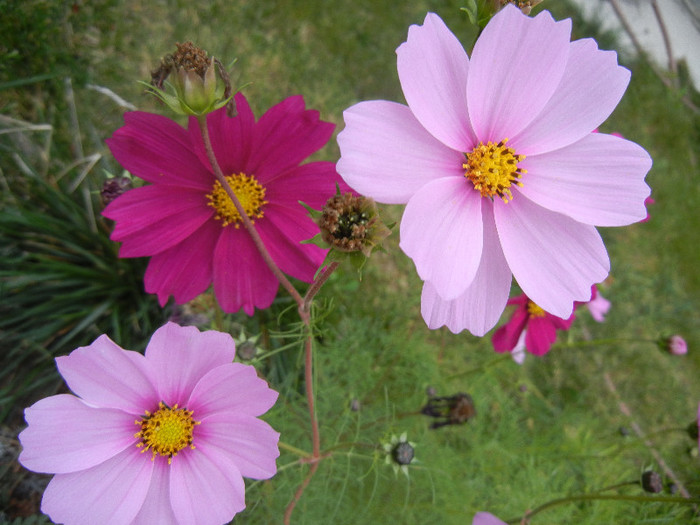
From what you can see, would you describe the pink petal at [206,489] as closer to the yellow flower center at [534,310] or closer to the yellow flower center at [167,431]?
the yellow flower center at [167,431]

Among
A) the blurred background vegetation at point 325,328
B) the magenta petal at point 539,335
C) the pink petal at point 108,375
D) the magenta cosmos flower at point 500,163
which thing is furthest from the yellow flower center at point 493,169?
the magenta petal at point 539,335

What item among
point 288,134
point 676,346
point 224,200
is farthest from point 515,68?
point 676,346

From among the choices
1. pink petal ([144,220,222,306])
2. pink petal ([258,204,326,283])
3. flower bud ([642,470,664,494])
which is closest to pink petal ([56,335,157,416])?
pink petal ([144,220,222,306])

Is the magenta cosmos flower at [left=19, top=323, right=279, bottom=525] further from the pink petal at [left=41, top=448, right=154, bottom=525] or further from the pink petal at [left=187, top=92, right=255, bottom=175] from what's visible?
the pink petal at [left=187, top=92, right=255, bottom=175]

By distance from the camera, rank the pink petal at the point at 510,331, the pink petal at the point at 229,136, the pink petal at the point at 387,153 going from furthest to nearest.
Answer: the pink petal at the point at 510,331 → the pink petal at the point at 229,136 → the pink petal at the point at 387,153

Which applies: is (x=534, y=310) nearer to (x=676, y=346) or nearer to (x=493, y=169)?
(x=676, y=346)

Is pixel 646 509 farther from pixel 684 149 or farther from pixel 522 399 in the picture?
pixel 684 149
